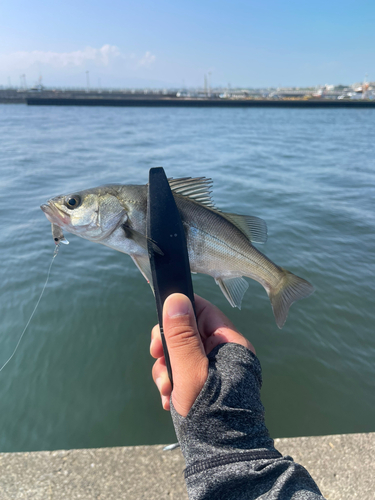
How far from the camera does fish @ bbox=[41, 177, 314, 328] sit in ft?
7.61

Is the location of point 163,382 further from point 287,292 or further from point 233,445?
point 287,292

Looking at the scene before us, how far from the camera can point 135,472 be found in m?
3.08

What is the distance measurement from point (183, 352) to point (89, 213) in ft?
3.93

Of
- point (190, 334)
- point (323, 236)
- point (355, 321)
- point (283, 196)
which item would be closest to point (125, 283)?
point (355, 321)

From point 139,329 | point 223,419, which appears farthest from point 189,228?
point 139,329

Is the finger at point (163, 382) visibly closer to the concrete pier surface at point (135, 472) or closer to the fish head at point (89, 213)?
the fish head at point (89, 213)

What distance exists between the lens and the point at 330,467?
316 cm

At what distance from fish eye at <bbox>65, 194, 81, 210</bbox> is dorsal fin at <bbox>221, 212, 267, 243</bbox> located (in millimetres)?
1169

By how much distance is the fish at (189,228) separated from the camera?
7.61ft

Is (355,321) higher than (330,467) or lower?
lower

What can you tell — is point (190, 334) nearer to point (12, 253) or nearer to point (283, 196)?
point (12, 253)

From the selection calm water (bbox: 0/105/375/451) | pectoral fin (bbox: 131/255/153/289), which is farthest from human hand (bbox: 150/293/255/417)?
calm water (bbox: 0/105/375/451)

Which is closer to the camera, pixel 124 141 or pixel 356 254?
pixel 356 254

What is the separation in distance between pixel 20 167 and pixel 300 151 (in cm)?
1811
